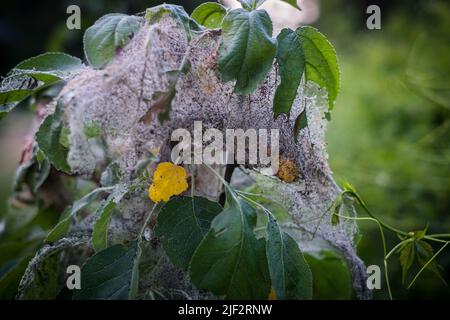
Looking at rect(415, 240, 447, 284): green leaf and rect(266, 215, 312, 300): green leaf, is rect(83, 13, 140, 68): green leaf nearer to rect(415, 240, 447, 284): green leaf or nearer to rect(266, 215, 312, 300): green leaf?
rect(266, 215, 312, 300): green leaf

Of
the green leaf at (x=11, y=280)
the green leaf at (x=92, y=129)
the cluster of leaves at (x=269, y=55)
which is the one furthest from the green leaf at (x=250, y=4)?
the green leaf at (x=11, y=280)

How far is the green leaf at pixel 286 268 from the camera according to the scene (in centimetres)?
58

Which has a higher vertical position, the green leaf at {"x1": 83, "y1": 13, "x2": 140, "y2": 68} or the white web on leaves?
the green leaf at {"x1": 83, "y1": 13, "x2": 140, "y2": 68}

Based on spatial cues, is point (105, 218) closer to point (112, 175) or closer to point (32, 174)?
point (112, 175)

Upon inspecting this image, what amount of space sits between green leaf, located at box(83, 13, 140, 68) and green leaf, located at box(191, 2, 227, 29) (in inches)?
4.7

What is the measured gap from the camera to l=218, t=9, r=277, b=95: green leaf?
0.57 meters

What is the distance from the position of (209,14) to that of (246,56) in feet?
0.52

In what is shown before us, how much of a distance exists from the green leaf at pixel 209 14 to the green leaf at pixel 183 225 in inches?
10.1

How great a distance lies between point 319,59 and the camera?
66cm

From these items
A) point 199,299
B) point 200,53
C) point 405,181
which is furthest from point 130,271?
point 405,181

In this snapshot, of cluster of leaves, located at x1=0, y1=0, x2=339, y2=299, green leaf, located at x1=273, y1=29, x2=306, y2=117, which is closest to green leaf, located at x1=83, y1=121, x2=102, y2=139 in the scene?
cluster of leaves, located at x1=0, y1=0, x2=339, y2=299

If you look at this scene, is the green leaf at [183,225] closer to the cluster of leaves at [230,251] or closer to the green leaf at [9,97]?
the cluster of leaves at [230,251]

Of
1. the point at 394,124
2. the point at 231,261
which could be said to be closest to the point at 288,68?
the point at 231,261

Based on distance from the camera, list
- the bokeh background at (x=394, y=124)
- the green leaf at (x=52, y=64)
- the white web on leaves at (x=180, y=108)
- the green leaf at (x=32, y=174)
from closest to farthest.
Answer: the white web on leaves at (x=180, y=108), the green leaf at (x=52, y=64), the green leaf at (x=32, y=174), the bokeh background at (x=394, y=124)
